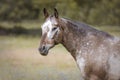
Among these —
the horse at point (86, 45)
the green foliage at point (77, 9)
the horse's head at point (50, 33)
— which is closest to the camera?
the horse at point (86, 45)

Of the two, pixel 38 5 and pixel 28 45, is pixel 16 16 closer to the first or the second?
pixel 38 5

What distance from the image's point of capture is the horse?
9617 mm

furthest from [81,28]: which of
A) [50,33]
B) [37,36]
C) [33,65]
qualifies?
[37,36]

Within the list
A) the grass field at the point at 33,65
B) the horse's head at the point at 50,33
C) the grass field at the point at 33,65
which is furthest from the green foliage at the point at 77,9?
the horse's head at the point at 50,33

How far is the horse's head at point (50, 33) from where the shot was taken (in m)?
9.81

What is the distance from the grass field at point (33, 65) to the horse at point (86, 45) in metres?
5.02

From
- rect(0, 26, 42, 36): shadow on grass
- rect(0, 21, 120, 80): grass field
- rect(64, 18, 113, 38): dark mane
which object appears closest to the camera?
rect(64, 18, 113, 38): dark mane

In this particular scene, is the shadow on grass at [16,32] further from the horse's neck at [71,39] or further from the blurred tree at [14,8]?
the horse's neck at [71,39]

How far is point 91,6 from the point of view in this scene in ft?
157

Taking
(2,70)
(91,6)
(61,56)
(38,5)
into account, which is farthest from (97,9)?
(2,70)

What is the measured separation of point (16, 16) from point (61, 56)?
89.9 feet

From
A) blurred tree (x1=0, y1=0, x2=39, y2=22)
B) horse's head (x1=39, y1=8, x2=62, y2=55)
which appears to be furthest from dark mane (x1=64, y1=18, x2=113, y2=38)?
blurred tree (x1=0, y1=0, x2=39, y2=22)

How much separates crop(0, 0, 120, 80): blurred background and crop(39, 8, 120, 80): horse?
199 inches

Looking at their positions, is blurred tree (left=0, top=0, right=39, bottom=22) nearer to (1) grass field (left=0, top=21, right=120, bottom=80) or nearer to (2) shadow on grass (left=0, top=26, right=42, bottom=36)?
(2) shadow on grass (left=0, top=26, right=42, bottom=36)
